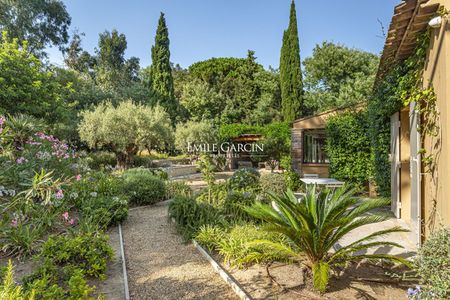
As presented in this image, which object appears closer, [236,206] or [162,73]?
[236,206]

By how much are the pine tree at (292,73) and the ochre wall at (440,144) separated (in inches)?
646

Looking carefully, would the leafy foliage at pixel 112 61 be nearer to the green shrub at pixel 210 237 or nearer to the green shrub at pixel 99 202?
the green shrub at pixel 99 202

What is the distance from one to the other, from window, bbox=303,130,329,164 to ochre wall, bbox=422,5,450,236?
8.22m

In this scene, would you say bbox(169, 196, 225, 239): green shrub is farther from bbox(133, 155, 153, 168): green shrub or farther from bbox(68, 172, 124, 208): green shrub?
bbox(133, 155, 153, 168): green shrub

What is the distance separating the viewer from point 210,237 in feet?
15.7

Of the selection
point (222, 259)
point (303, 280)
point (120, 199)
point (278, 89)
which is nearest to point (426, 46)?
point (303, 280)

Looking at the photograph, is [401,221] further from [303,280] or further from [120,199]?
[120,199]

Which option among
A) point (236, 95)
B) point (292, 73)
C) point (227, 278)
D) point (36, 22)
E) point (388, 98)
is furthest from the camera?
point (236, 95)

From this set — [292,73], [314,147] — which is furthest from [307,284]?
[292,73]

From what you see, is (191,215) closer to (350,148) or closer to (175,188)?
(175,188)

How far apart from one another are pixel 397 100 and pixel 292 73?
15444 millimetres

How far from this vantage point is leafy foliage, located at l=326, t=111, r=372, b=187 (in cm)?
946

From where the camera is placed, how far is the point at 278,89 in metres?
25.5

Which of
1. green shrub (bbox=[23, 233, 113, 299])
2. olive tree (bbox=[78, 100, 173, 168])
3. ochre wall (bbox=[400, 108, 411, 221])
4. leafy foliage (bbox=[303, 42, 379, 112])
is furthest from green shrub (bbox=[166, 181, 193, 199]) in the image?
leafy foliage (bbox=[303, 42, 379, 112])
